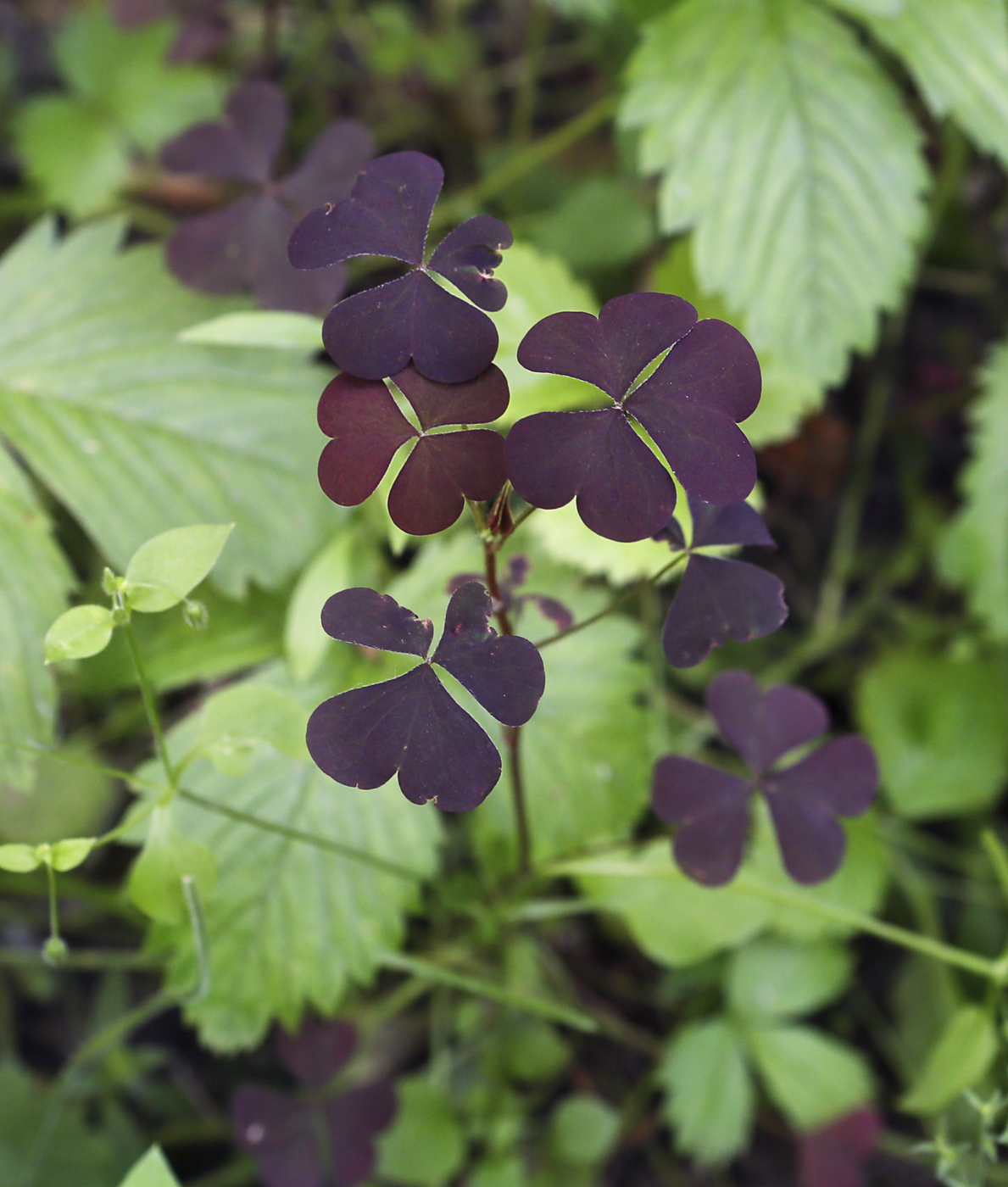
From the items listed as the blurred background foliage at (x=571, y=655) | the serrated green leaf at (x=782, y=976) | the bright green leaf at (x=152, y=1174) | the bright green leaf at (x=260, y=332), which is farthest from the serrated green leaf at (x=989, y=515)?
the bright green leaf at (x=152, y=1174)

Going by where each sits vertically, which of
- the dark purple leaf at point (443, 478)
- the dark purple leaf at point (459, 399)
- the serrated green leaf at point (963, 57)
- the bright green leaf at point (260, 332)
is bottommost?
the bright green leaf at point (260, 332)

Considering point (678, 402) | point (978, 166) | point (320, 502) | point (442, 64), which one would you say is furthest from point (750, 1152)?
point (442, 64)

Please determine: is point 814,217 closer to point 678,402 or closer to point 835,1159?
point 678,402

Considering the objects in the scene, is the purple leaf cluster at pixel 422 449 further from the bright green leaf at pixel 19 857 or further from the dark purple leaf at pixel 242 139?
the dark purple leaf at pixel 242 139

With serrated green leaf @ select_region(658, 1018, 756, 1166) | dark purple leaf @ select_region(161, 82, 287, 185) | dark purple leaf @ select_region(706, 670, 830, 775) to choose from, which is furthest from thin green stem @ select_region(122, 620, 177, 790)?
serrated green leaf @ select_region(658, 1018, 756, 1166)

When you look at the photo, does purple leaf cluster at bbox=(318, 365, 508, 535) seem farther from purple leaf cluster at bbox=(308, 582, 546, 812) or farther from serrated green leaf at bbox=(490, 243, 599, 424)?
serrated green leaf at bbox=(490, 243, 599, 424)
